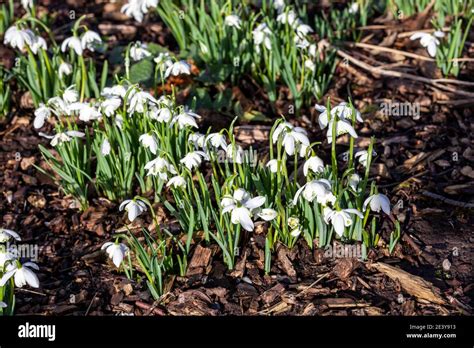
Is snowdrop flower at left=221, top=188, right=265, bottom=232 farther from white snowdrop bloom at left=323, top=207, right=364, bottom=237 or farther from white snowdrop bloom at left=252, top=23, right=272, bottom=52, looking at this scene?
white snowdrop bloom at left=252, top=23, right=272, bottom=52

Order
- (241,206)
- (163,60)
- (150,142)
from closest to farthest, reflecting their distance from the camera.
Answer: (241,206), (150,142), (163,60)

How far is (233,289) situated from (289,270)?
A: 26 cm

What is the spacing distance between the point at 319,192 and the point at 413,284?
59 cm

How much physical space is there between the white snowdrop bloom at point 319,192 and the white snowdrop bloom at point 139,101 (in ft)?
2.99

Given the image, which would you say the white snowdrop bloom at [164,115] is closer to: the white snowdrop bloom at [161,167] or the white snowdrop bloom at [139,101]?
the white snowdrop bloom at [139,101]

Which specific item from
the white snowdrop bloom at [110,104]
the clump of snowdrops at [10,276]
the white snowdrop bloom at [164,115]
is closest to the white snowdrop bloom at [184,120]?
the white snowdrop bloom at [164,115]

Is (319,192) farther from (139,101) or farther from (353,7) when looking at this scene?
(353,7)

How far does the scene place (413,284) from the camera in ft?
10.1

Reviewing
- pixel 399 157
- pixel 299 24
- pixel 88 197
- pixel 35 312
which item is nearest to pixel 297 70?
pixel 299 24

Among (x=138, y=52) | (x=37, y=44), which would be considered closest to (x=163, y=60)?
(x=138, y=52)

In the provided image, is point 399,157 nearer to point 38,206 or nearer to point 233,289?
point 233,289

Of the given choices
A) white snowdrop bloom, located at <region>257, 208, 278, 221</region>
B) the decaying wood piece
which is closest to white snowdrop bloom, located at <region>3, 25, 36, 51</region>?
white snowdrop bloom, located at <region>257, 208, 278, 221</region>

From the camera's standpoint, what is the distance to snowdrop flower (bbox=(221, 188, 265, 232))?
2900 mm

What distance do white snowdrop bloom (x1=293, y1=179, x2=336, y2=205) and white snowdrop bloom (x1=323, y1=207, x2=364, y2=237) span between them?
0.05m
